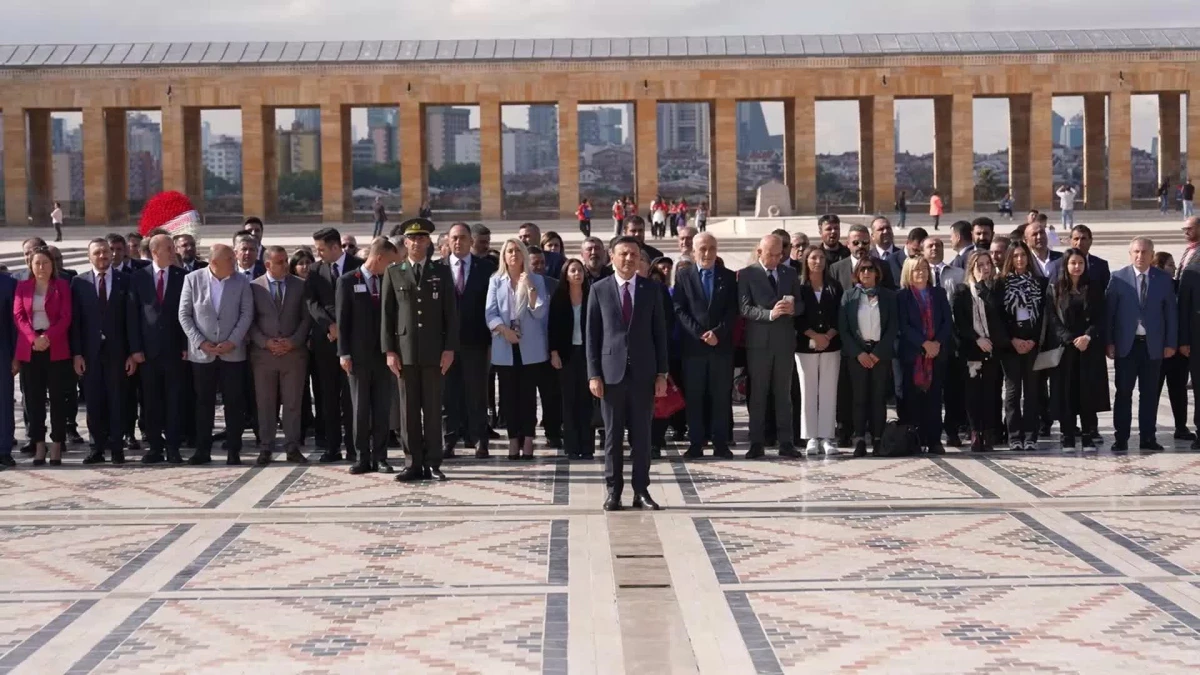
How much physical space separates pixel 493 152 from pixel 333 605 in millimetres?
39761

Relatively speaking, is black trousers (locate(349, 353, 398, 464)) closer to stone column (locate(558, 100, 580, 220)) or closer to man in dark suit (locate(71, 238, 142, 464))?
man in dark suit (locate(71, 238, 142, 464))

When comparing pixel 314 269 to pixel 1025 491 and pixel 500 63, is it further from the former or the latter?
pixel 500 63

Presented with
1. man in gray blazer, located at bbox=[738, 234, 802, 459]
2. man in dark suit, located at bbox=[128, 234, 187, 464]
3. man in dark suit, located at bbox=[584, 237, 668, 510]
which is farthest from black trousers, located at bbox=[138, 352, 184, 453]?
man in gray blazer, located at bbox=[738, 234, 802, 459]

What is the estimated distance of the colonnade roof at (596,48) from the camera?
45906mm

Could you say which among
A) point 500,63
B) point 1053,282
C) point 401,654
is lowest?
point 401,654

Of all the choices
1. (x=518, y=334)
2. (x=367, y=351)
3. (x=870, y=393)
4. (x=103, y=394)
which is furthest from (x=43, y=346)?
(x=870, y=393)

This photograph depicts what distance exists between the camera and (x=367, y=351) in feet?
36.9

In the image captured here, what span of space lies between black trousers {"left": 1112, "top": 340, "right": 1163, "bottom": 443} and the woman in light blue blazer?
171 inches

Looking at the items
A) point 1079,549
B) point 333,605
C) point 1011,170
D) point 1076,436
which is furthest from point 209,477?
point 1011,170

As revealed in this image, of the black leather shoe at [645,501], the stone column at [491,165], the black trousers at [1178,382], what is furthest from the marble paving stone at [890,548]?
the stone column at [491,165]

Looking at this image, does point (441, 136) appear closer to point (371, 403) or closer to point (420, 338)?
point (371, 403)

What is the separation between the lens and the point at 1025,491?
33.4 ft

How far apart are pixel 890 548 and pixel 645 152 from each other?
3825 cm

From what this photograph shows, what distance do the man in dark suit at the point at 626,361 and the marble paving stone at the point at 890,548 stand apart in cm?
65
